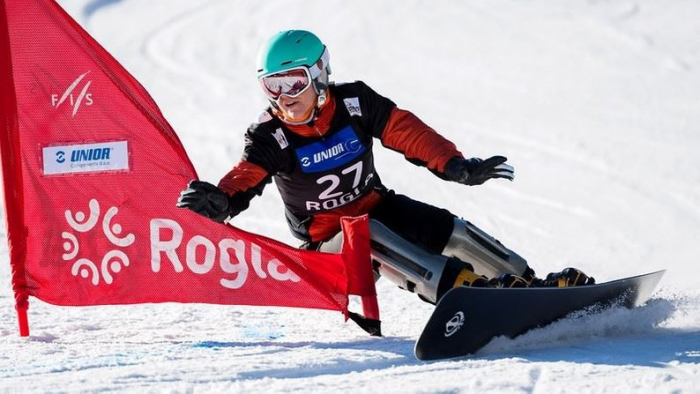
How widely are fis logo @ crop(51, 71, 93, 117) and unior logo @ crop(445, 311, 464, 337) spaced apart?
2.25 meters

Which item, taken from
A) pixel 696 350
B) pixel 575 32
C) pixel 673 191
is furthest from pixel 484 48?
pixel 696 350

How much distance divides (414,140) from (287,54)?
888 millimetres

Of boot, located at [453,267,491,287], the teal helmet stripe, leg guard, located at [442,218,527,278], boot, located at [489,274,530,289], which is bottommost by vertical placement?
boot, located at [489,274,530,289]

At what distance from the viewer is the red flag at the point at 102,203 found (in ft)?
18.6

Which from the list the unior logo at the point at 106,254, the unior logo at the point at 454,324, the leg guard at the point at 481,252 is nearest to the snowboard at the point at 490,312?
the unior logo at the point at 454,324

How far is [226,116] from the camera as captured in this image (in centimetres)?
1262

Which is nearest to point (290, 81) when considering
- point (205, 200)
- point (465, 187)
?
point (205, 200)

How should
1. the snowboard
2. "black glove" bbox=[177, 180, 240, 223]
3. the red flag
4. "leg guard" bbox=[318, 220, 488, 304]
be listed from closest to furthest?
the snowboard, "black glove" bbox=[177, 180, 240, 223], "leg guard" bbox=[318, 220, 488, 304], the red flag

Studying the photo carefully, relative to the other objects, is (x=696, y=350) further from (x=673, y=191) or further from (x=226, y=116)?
(x=226, y=116)

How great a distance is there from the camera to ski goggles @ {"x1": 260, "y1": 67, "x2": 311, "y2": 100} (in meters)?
5.58

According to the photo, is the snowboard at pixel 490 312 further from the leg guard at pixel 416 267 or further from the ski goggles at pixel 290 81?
the ski goggles at pixel 290 81

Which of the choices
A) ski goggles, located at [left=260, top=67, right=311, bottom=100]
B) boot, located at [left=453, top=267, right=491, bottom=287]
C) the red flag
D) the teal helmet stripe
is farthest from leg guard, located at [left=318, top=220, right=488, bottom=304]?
the teal helmet stripe

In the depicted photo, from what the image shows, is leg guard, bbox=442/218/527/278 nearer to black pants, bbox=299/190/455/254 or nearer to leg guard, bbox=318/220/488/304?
black pants, bbox=299/190/455/254

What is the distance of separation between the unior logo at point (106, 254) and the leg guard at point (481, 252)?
69.1 inches
